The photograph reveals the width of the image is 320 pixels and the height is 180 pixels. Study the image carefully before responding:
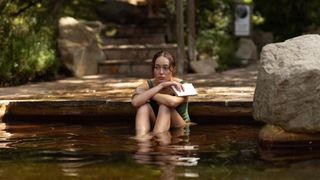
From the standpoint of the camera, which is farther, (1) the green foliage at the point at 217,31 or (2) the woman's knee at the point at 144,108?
(1) the green foliage at the point at 217,31

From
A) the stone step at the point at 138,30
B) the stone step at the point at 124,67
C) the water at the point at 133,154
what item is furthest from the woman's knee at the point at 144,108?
the stone step at the point at 138,30

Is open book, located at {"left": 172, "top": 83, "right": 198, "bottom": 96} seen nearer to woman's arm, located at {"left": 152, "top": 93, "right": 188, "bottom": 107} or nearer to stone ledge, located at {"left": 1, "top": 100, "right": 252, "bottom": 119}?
woman's arm, located at {"left": 152, "top": 93, "right": 188, "bottom": 107}

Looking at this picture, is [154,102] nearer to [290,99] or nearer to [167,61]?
[167,61]

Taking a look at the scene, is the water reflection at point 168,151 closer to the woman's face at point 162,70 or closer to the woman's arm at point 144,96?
the woman's arm at point 144,96

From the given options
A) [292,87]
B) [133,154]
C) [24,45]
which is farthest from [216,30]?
[133,154]

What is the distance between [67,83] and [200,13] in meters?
6.17

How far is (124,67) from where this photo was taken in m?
12.3

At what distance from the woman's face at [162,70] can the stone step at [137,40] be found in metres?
8.20

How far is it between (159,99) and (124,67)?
6.87 metres

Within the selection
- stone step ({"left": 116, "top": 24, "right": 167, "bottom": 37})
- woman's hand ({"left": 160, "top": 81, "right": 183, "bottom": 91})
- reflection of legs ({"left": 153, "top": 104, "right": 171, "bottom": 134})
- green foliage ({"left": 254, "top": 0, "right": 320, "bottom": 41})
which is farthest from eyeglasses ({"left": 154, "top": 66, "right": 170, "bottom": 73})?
green foliage ({"left": 254, "top": 0, "right": 320, "bottom": 41})

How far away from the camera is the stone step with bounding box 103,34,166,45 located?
13820 mm

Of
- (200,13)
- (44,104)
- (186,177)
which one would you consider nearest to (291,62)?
(186,177)

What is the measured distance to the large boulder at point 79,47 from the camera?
1137 cm

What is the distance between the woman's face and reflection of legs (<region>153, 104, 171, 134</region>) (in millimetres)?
267
